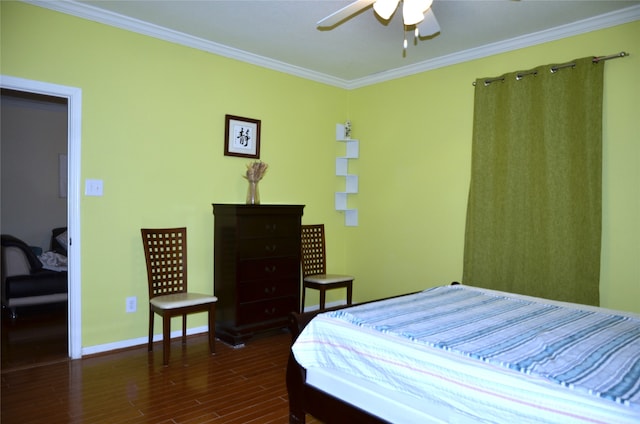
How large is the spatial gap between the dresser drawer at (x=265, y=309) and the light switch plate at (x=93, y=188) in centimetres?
141

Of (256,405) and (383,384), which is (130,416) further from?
(383,384)

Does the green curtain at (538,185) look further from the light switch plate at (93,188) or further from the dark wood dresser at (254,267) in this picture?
the light switch plate at (93,188)

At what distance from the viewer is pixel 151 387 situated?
2.70m

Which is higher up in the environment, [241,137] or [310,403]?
[241,137]

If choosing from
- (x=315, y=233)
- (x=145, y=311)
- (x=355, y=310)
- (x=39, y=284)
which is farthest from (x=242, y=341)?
(x=39, y=284)

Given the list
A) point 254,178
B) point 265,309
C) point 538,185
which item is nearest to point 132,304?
point 265,309

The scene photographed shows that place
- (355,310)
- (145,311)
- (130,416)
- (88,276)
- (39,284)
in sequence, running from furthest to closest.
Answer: (39,284)
(145,311)
(88,276)
(130,416)
(355,310)

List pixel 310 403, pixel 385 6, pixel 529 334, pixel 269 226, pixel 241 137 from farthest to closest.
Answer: pixel 241 137, pixel 269 226, pixel 385 6, pixel 310 403, pixel 529 334

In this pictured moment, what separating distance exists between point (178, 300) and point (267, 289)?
0.83 metres

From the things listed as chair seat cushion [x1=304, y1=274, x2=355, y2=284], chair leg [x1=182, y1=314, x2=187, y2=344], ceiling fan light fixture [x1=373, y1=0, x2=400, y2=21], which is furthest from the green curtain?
chair leg [x1=182, y1=314, x2=187, y2=344]

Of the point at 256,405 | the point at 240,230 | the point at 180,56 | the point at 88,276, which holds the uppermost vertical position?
the point at 180,56

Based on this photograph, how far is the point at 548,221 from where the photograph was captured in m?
3.32

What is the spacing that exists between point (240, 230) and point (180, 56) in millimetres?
1567

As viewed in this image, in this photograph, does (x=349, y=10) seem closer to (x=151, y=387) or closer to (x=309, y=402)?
(x=309, y=402)
